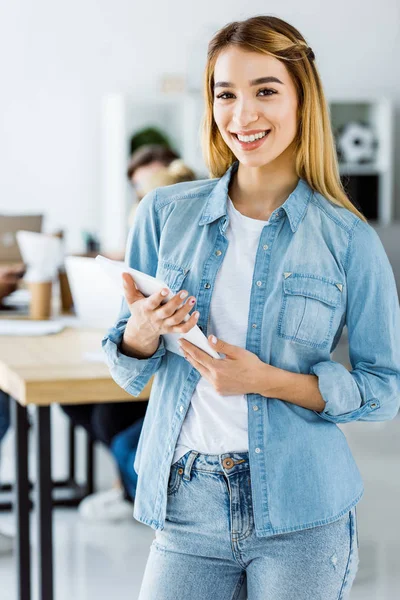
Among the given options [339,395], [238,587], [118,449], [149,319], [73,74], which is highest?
[73,74]

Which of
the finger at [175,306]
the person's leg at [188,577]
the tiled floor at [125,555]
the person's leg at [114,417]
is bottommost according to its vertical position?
the tiled floor at [125,555]

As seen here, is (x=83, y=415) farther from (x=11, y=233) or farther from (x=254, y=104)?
(x=254, y=104)

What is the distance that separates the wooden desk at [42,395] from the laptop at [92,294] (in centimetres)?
18

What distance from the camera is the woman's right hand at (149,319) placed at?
3.94 feet

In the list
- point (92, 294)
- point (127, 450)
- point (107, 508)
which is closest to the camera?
point (92, 294)

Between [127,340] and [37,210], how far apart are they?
4.89 metres

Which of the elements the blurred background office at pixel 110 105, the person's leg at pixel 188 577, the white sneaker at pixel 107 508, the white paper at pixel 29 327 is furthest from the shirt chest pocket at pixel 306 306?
the blurred background office at pixel 110 105

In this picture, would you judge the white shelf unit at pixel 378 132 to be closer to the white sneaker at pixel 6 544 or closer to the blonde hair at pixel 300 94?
the white sneaker at pixel 6 544

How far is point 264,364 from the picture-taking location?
4.03 feet

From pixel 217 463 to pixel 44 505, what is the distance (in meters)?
1.01

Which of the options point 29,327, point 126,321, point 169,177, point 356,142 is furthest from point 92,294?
point 356,142

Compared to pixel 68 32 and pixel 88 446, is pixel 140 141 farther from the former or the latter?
pixel 88 446

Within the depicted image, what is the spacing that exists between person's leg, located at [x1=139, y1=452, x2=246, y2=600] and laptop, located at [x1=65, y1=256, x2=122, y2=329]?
1309mm

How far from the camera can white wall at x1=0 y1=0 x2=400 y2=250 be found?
592 cm
